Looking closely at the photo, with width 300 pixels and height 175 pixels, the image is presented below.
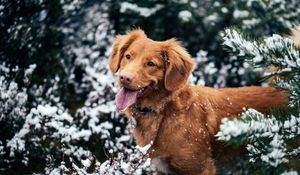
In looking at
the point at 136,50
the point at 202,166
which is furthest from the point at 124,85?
the point at 202,166

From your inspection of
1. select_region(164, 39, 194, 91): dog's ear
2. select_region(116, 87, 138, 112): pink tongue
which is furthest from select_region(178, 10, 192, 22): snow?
select_region(116, 87, 138, 112): pink tongue

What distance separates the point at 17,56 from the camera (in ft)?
20.4

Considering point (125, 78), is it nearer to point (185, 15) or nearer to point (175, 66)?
point (175, 66)

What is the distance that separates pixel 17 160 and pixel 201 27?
411 centimetres

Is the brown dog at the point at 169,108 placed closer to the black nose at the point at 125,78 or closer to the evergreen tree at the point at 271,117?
the black nose at the point at 125,78

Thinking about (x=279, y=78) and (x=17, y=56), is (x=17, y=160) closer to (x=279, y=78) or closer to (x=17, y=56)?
(x=17, y=56)

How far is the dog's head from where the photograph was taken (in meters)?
4.16

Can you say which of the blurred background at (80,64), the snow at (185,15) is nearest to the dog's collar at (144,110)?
the blurred background at (80,64)

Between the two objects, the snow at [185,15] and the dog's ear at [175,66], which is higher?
the dog's ear at [175,66]

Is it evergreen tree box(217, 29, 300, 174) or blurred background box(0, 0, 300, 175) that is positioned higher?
evergreen tree box(217, 29, 300, 174)

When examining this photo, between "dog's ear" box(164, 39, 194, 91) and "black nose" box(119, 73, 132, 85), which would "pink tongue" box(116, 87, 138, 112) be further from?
"dog's ear" box(164, 39, 194, 91)

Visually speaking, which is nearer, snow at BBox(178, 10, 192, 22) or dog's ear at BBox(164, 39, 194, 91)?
dog's ear at BBox(164, 39, 194, 91)

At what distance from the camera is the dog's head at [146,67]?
4160mm

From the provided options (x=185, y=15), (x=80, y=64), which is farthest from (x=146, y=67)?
(x=80, y=64)
